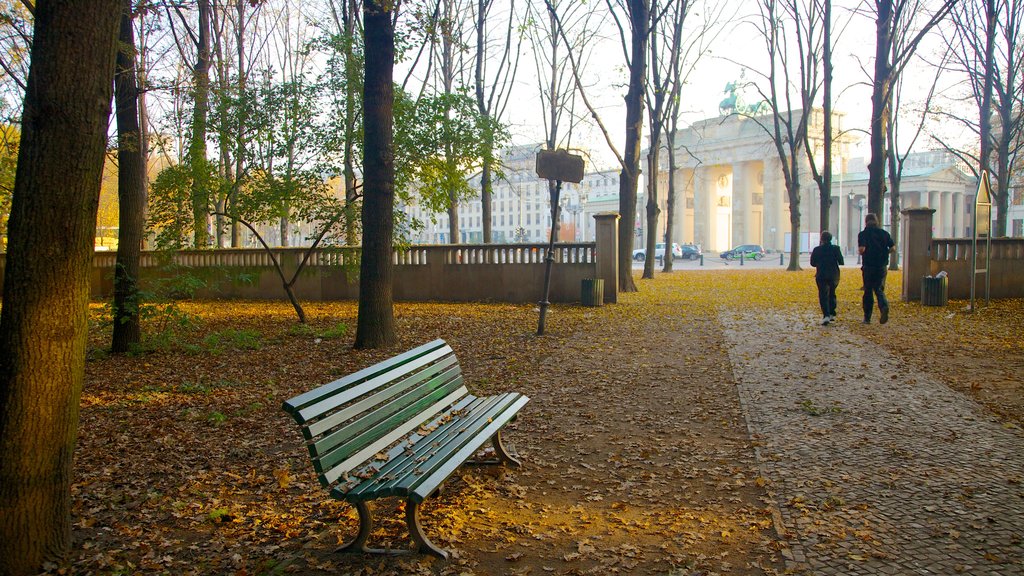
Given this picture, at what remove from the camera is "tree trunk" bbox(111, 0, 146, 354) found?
395 inches

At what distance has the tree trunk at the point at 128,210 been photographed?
10031mm

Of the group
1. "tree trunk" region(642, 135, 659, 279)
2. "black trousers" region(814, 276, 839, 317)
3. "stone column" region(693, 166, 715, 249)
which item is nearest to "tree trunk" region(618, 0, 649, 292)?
"tree trunk" region(642, 135, 659, 279)

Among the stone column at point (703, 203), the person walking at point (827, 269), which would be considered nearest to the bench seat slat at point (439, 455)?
the person walking at point (827, 269)

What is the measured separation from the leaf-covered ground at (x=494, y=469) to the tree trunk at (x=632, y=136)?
8.78m

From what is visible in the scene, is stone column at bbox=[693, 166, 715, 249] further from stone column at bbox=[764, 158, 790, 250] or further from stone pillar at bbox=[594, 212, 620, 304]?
stone pillar at bbox=[594, 212, 620, 304]

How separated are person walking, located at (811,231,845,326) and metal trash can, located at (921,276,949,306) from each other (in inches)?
158

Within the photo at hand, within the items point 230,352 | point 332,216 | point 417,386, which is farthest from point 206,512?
point 332,216

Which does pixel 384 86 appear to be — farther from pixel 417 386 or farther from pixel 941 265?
pixel 941 265

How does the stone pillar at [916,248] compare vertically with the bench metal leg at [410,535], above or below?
above

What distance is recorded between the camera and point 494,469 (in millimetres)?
5398

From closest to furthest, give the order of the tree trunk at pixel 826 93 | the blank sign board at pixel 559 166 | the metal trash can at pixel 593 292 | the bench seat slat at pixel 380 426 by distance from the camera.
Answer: the bench seat slat at pixel 380 426 < the blank sign board at pixel 559 166 < the metal trash can at pixel 593 292 < the tree trunk at pixel 826 93

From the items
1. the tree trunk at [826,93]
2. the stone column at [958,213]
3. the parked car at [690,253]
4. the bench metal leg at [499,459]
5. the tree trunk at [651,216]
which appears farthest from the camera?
the stone column at [958,213]

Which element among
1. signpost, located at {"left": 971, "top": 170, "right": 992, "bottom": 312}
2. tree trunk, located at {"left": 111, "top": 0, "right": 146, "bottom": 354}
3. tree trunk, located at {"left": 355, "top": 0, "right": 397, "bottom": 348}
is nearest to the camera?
tree trunk, located at {"left": 111, "top": 0, "right": 146, "bottom": 354}

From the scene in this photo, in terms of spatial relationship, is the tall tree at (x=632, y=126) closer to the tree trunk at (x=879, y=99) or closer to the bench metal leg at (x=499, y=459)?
the tree trunk at (x=879, y=99)
